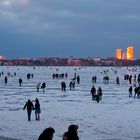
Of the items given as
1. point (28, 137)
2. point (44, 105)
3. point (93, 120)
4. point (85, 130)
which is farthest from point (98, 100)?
point (28, 137)

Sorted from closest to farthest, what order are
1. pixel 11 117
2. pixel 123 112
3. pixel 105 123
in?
pixel 105 123 < pixel 11 117 < pixel 123 112

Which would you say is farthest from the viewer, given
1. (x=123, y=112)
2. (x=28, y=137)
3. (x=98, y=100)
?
(x=98, y=100)

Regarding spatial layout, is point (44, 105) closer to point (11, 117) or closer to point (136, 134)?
point (11, 117)

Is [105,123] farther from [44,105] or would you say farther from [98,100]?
[98,100]

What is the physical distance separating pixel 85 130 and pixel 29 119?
10.4 feet

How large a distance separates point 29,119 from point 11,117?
40.9 inches

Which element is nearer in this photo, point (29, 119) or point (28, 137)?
point (28, 137)

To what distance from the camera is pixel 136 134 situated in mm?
13359

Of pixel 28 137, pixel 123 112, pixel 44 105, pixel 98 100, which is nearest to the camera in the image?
pixel 28 137

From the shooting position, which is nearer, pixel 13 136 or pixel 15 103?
pixel 13 136

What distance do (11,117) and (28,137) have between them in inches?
173

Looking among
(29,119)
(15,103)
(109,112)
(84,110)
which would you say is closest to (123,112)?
(109,112)

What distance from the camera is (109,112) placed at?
61.8 feet

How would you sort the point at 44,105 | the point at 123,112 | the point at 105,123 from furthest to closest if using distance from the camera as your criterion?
the point at 44,105 → the point at 123,112 → the point at 105,123
